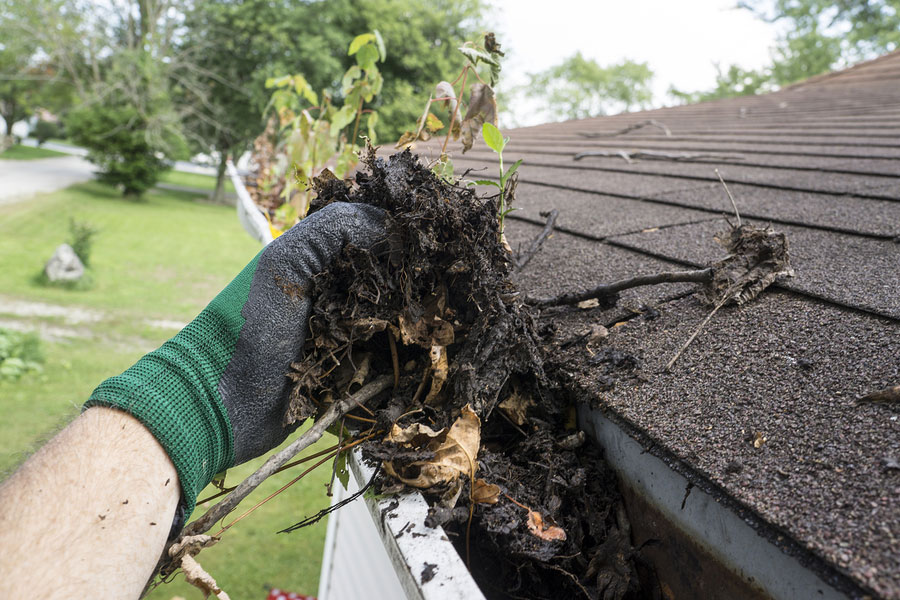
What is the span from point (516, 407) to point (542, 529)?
0.24m

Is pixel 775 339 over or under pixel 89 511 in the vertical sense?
over

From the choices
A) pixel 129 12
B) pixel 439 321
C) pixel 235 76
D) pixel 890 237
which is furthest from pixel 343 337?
pixel 129 12

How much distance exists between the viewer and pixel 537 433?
107 cm

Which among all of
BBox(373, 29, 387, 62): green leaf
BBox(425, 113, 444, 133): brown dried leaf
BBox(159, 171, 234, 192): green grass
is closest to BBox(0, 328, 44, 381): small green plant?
BBox(373, 29, 387, 62): green leaf

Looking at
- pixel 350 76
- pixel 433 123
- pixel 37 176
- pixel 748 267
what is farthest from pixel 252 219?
pixel 37 176

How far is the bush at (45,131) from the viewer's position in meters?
39.3

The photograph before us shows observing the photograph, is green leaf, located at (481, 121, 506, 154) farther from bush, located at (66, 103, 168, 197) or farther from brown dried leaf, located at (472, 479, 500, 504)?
bush, located at (66, 103, 168, 197)

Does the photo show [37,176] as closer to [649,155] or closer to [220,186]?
[220,186]

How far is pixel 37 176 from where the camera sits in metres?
21.4

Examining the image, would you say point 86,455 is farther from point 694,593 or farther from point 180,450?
point 694,593

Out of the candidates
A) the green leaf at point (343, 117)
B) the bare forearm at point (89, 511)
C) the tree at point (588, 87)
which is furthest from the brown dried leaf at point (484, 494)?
the tree at point (588, 87)

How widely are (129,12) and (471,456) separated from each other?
81.8 ft

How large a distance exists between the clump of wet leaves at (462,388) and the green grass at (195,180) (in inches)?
1173

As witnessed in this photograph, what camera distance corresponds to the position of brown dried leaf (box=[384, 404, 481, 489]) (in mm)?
913
